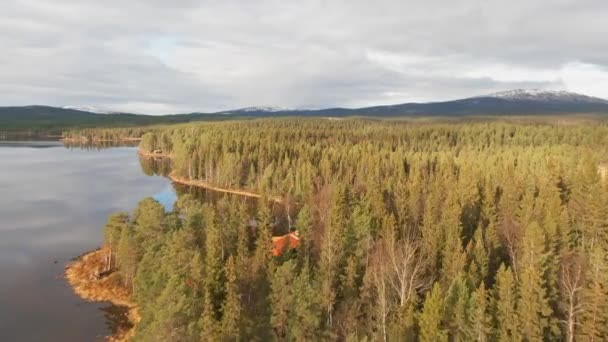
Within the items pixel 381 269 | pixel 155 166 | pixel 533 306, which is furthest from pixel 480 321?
pixel 155 166

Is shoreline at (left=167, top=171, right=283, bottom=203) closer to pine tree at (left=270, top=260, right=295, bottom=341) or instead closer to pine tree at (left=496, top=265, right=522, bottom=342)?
pine tree at (left=270, top=260, right=295, bottom=341)

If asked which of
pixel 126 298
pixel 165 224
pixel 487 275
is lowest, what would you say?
pixel 126 298

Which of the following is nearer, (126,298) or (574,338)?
(574,338)

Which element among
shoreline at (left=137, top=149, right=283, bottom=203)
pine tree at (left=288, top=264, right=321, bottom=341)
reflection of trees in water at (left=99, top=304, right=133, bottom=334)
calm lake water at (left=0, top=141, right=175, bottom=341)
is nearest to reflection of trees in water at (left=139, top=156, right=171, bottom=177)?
calm lake water at (left=0, top=141, right=175, bottom=341)

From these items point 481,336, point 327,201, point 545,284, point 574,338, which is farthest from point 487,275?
point 327,201

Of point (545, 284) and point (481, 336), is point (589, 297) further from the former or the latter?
point (481, 336)

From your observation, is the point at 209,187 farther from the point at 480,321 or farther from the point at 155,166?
the point at 480,321
